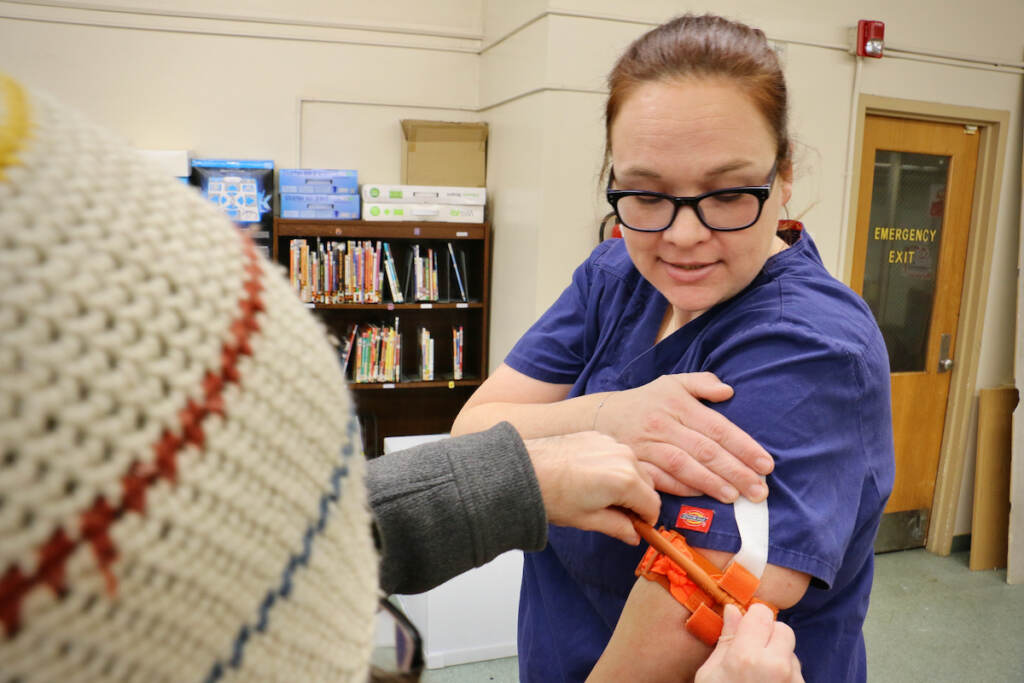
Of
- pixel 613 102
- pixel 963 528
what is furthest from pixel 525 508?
pixel 963 528

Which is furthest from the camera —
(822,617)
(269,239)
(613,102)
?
(269,239)

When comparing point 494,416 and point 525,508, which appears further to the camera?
point 494,416

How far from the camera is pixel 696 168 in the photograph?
3.10 ft

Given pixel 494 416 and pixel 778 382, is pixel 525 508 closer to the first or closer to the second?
pixel 778 382

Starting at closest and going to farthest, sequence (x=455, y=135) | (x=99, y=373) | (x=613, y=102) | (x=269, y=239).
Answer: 1. (x=99, y=373)
2. (x=613, y=102)
3. (x=269, y=239)
4. (x=455, y=135)

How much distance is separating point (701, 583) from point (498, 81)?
3615 mm

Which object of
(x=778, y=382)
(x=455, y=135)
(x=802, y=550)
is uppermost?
(x=455, y=135)

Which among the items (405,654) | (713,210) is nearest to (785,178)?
(713,210)

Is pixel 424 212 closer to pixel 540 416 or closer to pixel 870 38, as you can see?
pixel 870 38

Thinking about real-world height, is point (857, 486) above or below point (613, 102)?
below

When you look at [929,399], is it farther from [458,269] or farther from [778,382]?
[778,382]

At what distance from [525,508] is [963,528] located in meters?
4.63

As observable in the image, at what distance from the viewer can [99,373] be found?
0.84 feet

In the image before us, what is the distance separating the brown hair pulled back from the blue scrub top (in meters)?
0.22
